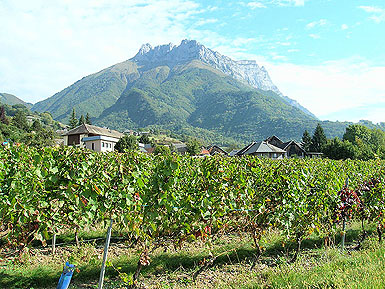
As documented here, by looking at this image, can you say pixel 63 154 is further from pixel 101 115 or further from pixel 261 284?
pixel 101 115

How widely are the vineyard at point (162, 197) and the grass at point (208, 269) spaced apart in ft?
1.49

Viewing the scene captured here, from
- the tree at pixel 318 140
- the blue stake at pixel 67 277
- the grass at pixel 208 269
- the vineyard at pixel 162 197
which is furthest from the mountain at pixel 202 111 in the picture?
the blue stake at pixel 67 277

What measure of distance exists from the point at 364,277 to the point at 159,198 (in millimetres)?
2727

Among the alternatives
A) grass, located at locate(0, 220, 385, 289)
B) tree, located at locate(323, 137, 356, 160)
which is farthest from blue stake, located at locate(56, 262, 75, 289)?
tree, located at locate(323, 137, 356, 160)

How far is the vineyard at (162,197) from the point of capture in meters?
3.77

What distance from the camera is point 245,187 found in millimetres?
5035

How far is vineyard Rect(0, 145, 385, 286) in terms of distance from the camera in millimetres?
3770

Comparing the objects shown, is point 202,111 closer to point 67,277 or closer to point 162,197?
point 162,197

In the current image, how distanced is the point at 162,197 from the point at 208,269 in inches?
76.9

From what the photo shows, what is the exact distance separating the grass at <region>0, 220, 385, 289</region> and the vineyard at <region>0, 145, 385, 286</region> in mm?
455

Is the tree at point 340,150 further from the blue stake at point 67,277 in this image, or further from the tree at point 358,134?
the blue stake at point 67,277

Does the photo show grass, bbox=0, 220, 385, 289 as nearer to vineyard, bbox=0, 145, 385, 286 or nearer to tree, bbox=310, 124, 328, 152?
vineyard, bbox=0, 145, 385, 286

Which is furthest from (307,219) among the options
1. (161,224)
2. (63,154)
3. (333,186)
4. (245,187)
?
(63,154)

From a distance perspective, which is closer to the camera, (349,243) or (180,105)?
(349,243)
